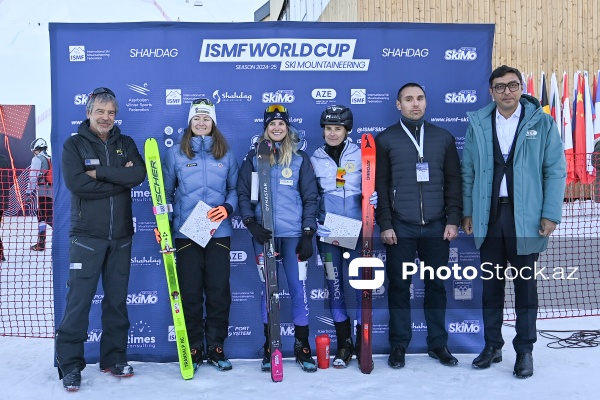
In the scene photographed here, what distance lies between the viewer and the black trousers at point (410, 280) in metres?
3.66

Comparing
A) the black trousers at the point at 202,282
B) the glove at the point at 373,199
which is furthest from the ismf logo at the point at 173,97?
the glove at the point at 373,199

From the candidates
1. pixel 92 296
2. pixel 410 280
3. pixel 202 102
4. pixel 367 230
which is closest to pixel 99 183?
pixel 92 296

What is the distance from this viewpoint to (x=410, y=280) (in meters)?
3.76

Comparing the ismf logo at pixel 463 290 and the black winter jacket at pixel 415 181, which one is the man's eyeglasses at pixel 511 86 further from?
the ismf logo at pixel 463 290

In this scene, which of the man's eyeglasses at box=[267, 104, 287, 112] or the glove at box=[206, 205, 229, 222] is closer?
the glove at box=[206, 205, 229, 222]

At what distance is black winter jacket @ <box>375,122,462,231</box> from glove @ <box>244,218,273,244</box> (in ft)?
2.54

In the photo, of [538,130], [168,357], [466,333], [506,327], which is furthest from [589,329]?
[168,357]

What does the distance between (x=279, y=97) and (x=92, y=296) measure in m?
1.85

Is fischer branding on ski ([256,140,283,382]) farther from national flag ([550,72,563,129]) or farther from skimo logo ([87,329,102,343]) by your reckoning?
national flag ([550,72,563,129])

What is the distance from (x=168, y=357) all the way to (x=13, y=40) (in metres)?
23.1

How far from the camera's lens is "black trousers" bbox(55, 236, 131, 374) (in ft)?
10.9

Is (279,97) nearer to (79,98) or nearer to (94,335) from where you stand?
(79,98)

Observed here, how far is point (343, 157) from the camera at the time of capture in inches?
144

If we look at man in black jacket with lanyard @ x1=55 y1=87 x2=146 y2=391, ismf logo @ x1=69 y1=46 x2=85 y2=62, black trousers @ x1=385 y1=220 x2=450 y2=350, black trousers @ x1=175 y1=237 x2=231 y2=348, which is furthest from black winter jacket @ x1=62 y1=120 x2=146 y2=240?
black trousers @ x1=385 y1=220 x2=450 y2=350
